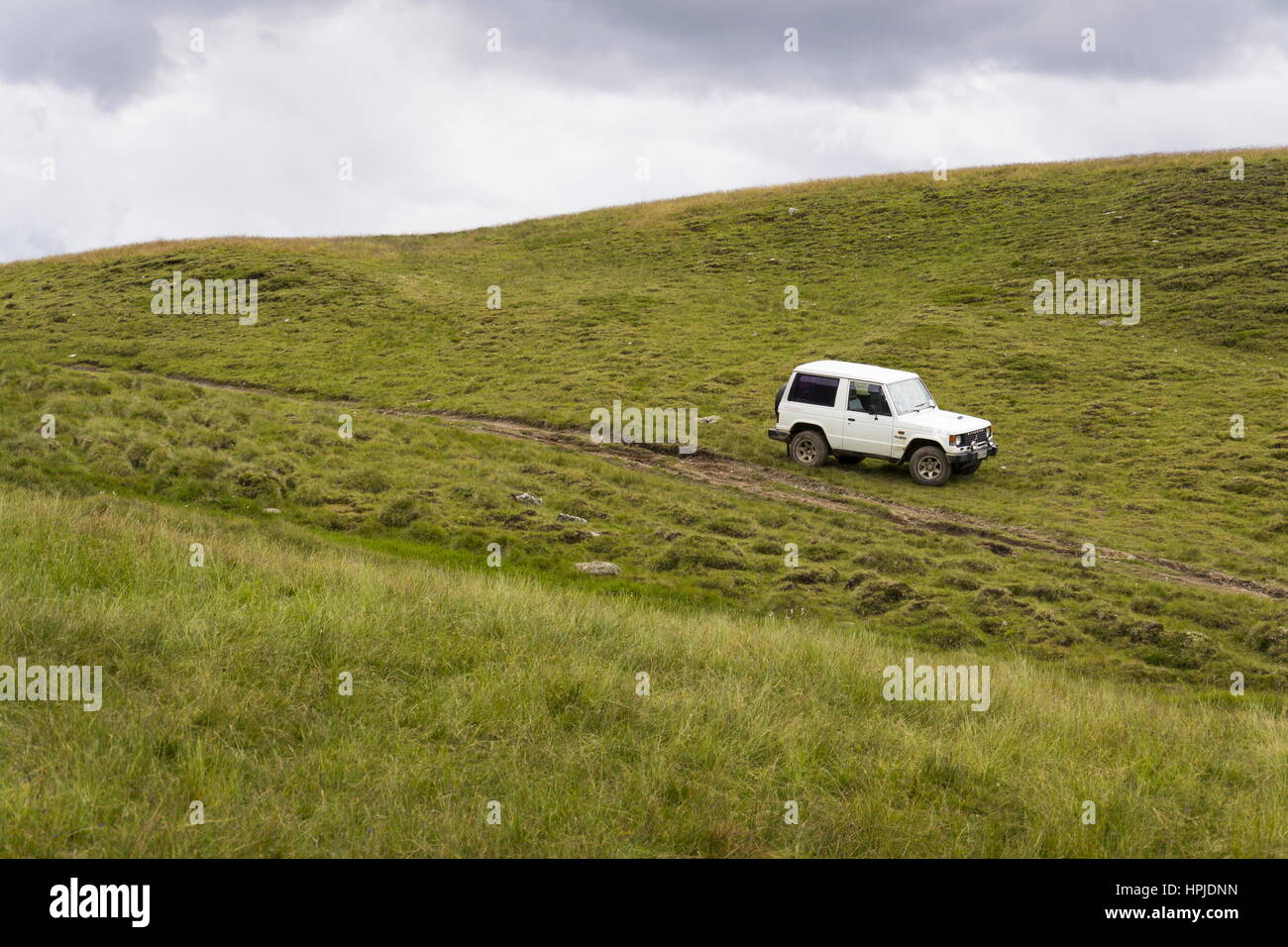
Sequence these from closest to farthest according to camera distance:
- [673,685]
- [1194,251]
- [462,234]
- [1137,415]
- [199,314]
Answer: [673,685] < [1137,415] < [1194,251] < [199,314] < [462,234]

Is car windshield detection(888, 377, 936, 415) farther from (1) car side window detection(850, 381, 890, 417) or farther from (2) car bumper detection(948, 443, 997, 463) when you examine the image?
(2) car bumper detection(948, 443, 997, 463)

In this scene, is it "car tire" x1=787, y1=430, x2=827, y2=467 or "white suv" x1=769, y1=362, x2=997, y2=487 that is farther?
"car tire" x1=787, y1=430, x2=827, y2=467

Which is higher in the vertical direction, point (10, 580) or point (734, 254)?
point (734, 254)

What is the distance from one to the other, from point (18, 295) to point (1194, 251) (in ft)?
221

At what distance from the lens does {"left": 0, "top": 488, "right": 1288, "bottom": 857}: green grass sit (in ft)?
20.3

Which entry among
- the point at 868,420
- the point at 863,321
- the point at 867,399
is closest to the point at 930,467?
the point at 868,420

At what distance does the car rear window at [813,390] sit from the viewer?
2666 centimetres

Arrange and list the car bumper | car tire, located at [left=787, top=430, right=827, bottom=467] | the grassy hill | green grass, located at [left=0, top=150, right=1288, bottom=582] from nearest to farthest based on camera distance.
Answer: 1. the grassy hill
2. the car bumper
3. green grass, located at [left=0, top=150, right=1288, bottom=582]
4. car tire, located at [left=787, top=430, right=827, bottom=467]

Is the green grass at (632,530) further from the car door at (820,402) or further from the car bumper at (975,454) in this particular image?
the car bumper at (975,454)

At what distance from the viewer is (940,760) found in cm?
774

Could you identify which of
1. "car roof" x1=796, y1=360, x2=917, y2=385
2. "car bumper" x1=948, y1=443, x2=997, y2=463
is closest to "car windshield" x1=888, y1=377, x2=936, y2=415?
"car roof" x1=796, y1=360, x2=917, y2=385

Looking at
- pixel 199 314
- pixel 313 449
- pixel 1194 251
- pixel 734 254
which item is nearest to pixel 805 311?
pixel 734 254

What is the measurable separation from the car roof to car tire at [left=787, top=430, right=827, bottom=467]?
5.75 ft
